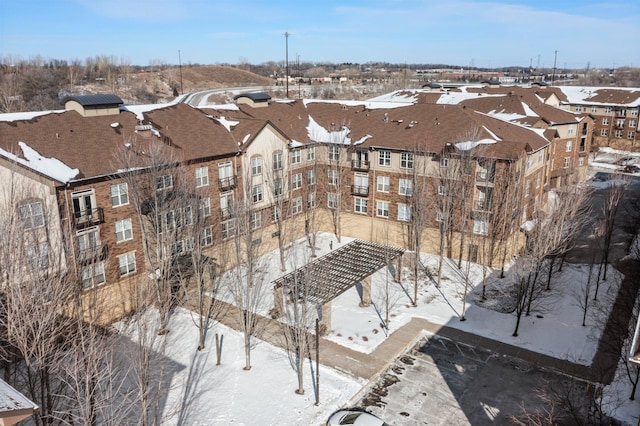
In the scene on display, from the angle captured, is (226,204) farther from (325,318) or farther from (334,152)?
(325,318)

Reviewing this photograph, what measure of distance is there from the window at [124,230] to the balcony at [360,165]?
A: 19.4m

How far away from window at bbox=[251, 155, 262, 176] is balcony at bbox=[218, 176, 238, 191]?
6.00 feet

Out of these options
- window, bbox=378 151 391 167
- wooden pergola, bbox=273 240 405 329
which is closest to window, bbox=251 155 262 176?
wooden pergola, bbox=273 240 405 329

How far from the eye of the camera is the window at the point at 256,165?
120ft

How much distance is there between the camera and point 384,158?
1563 inches

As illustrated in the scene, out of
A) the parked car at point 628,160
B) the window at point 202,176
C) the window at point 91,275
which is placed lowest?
the window at point 91,275

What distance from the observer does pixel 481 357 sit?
25.2m

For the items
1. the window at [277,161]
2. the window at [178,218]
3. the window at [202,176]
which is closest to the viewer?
the window at [178,218]

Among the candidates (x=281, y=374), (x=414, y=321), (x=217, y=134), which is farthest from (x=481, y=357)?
(x=217, y=134)

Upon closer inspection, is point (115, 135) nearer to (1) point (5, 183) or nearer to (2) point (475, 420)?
(1) point (5, 183)

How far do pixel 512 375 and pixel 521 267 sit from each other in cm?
618

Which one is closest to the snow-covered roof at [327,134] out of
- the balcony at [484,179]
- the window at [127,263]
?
the balcony at [484,179]

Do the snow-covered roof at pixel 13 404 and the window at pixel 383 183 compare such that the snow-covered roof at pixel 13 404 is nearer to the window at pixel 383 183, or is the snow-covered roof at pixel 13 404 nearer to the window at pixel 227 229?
the window at pixel 227 229

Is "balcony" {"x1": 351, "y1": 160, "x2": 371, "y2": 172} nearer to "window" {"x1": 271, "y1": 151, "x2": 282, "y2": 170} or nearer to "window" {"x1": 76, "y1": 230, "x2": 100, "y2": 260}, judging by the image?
"window" {"x1": 271, "y1": 151, "x2": 282, "y2": 170}
